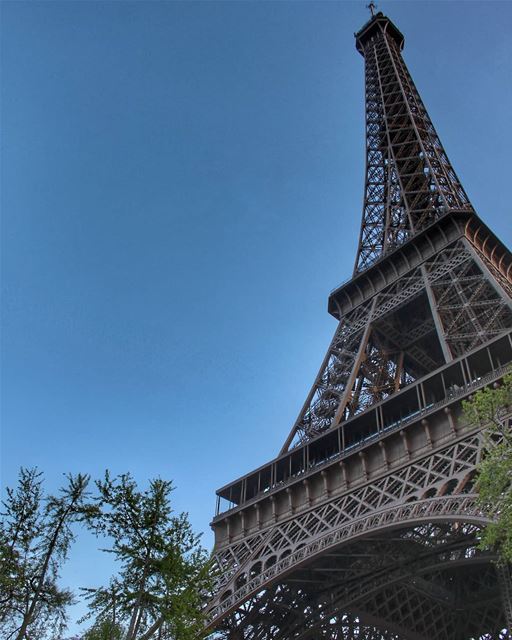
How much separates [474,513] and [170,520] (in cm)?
861

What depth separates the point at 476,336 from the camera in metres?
27.8

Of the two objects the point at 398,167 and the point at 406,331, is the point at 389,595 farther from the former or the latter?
the point at 398,167

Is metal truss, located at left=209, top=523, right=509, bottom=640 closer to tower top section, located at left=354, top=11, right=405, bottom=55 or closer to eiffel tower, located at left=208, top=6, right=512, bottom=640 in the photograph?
eiffel tower, located at left=208, top=6, right=512, bottom=640

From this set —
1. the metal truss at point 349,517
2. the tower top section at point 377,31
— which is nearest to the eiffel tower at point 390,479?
the metal truss at point 349,517

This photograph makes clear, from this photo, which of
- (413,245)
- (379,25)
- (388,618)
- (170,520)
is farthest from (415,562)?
(379,25)

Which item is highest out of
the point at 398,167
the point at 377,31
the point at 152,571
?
the point at 377,31

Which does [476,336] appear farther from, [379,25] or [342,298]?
[379,25]

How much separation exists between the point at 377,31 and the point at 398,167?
75.2 ft

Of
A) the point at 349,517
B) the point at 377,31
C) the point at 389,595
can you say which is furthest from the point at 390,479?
the point at 377,31

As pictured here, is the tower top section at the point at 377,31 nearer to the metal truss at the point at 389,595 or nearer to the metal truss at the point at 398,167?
the metal truss at the point at 398,167

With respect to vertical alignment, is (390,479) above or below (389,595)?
above

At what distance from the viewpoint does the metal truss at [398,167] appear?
140ft

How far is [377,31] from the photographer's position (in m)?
63.6

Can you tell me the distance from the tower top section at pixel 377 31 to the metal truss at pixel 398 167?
539cm
